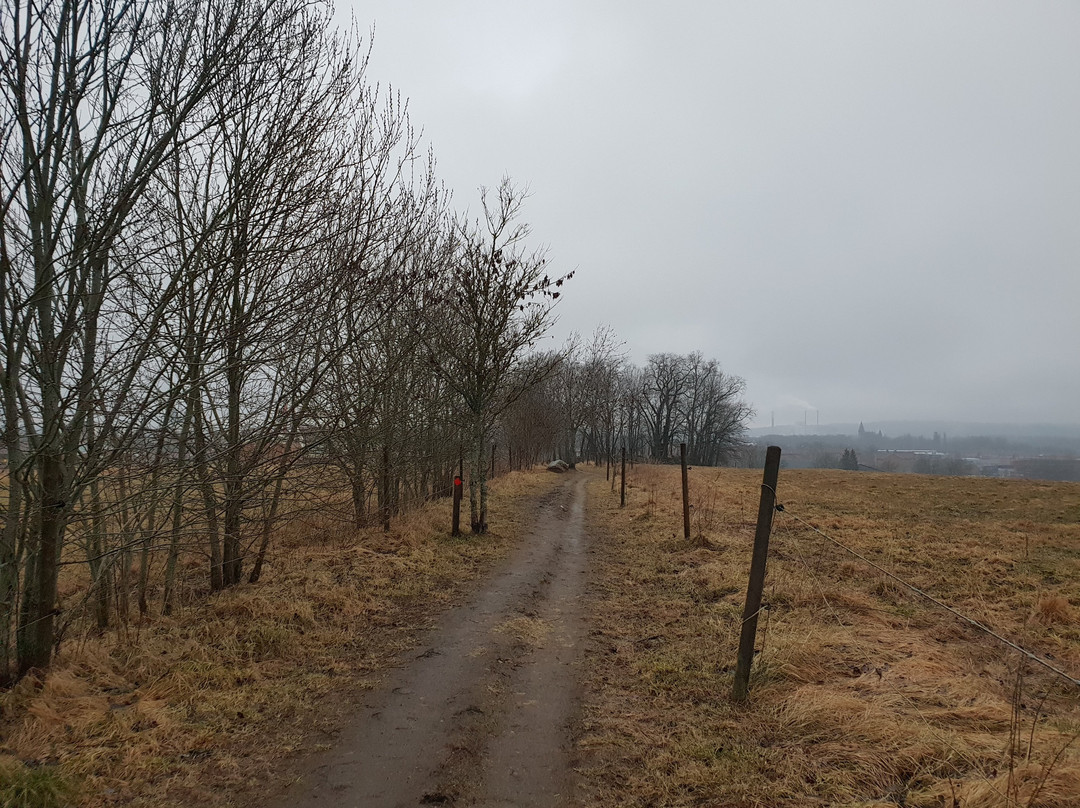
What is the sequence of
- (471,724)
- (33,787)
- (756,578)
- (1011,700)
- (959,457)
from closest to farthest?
(33,787) → (471,724) → (1011,700) → (756,578) → (959,457)

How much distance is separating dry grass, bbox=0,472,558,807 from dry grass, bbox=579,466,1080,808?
7.12 feet

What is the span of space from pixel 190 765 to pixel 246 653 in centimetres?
175

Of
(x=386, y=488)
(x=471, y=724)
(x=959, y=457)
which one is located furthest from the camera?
(x=959, y=457)

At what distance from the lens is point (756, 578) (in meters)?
4.43

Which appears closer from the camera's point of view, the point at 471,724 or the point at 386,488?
the point at 471,724

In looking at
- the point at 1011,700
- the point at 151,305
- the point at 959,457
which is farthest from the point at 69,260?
the point at 959,457

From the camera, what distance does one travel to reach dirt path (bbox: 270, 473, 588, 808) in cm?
338

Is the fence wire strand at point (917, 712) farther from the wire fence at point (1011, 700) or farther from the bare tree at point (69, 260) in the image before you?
the bare tree at point (69, 260)

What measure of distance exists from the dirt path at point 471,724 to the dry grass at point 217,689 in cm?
31

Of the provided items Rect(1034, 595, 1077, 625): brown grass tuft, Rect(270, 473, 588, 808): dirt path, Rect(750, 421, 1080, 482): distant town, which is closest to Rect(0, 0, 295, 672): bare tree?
Rect(270, 473, 588, 808): dirt path

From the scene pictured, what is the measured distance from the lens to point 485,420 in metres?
12.8

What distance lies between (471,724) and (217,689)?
2138 millimetres

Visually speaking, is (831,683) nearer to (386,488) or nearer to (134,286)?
(134,286)

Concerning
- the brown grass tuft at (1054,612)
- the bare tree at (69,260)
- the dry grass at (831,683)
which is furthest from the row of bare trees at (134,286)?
the brown grass tuft at (1054,612)
